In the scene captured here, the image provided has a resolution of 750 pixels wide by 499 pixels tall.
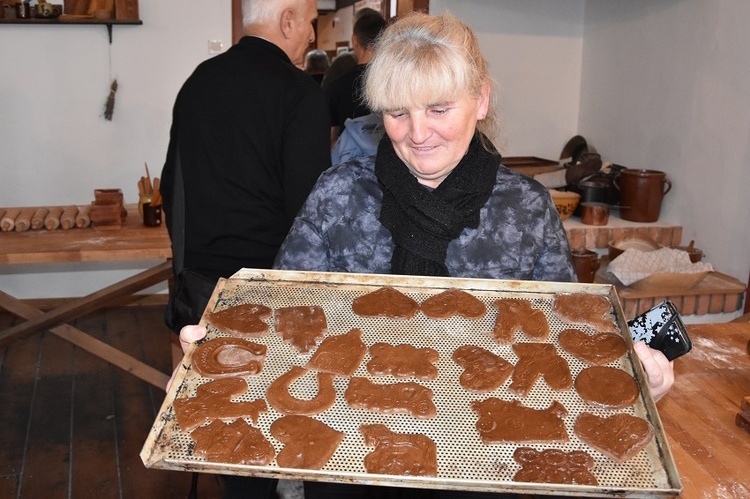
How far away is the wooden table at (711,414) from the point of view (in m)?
1.47

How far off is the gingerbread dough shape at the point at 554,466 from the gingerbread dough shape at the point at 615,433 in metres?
0.03

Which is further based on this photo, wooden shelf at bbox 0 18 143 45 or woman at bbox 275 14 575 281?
wooden shelf at bbox 0 18 143 45

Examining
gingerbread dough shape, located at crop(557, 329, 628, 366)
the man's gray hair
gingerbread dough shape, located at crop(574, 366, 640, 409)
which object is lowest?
gingerbread dough shape, located at crop(574, 366, 640, 409)

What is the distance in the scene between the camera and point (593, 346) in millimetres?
1386

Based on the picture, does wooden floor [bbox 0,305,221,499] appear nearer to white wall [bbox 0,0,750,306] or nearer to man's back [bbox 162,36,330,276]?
white wall [bbox 0,0,750,306]

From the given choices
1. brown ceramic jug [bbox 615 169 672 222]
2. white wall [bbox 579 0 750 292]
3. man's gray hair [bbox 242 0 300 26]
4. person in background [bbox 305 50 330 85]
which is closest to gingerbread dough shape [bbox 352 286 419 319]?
man's gray hair [bbox 242 0 300 26]

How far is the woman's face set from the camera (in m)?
1.54

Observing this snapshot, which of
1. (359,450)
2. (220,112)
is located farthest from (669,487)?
(220,112)

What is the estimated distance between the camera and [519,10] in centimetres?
471

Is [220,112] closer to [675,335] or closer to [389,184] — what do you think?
[389,184]

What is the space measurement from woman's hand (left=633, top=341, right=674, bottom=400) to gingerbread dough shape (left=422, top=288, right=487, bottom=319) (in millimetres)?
330

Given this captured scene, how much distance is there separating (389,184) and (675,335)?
722 millimetres

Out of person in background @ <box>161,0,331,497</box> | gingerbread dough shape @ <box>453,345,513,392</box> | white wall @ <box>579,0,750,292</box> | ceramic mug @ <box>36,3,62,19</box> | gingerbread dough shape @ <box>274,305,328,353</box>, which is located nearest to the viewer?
gingerbread dough shape @ <box>453,345,513,392</box>

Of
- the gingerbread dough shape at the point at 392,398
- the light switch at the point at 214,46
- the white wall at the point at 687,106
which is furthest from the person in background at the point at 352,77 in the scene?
the gingerbread dough shape at the point at 392,398
